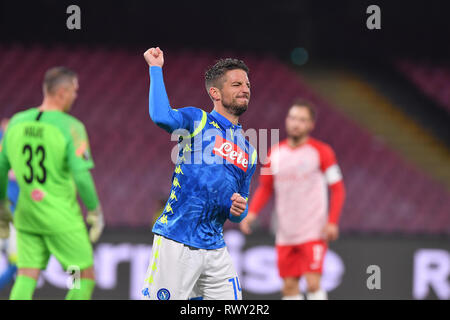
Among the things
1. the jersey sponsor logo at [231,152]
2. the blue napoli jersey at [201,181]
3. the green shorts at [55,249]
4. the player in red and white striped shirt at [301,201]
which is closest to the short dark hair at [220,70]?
the blue napoli jersey at [201,181]

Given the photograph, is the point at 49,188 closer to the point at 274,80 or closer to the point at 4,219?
the point at 4,219

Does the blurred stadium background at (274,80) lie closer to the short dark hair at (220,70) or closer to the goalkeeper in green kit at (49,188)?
the goalkeeper in green kit at (49,188)

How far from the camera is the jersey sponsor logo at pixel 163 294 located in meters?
3.19

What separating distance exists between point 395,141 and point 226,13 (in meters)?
2.95

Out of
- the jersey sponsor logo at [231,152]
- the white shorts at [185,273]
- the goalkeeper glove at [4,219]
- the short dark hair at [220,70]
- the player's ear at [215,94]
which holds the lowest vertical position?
the white shorts at [185,273]

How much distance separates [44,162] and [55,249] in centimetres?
54

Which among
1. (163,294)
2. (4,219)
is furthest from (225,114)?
(4,219)

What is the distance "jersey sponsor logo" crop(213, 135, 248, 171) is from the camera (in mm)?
3271

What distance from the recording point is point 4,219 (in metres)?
4.33

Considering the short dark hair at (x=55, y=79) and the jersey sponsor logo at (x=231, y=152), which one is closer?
the jersey sponsor logo at (x=231, y=152)

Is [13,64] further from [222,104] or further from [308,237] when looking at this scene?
[222,104]

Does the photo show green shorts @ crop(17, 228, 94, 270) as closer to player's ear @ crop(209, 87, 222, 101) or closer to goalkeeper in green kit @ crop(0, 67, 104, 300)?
goalkeeper in green kit @ crop(0, 67, 104, 300)

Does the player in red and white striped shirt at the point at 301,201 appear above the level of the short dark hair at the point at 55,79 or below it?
below
